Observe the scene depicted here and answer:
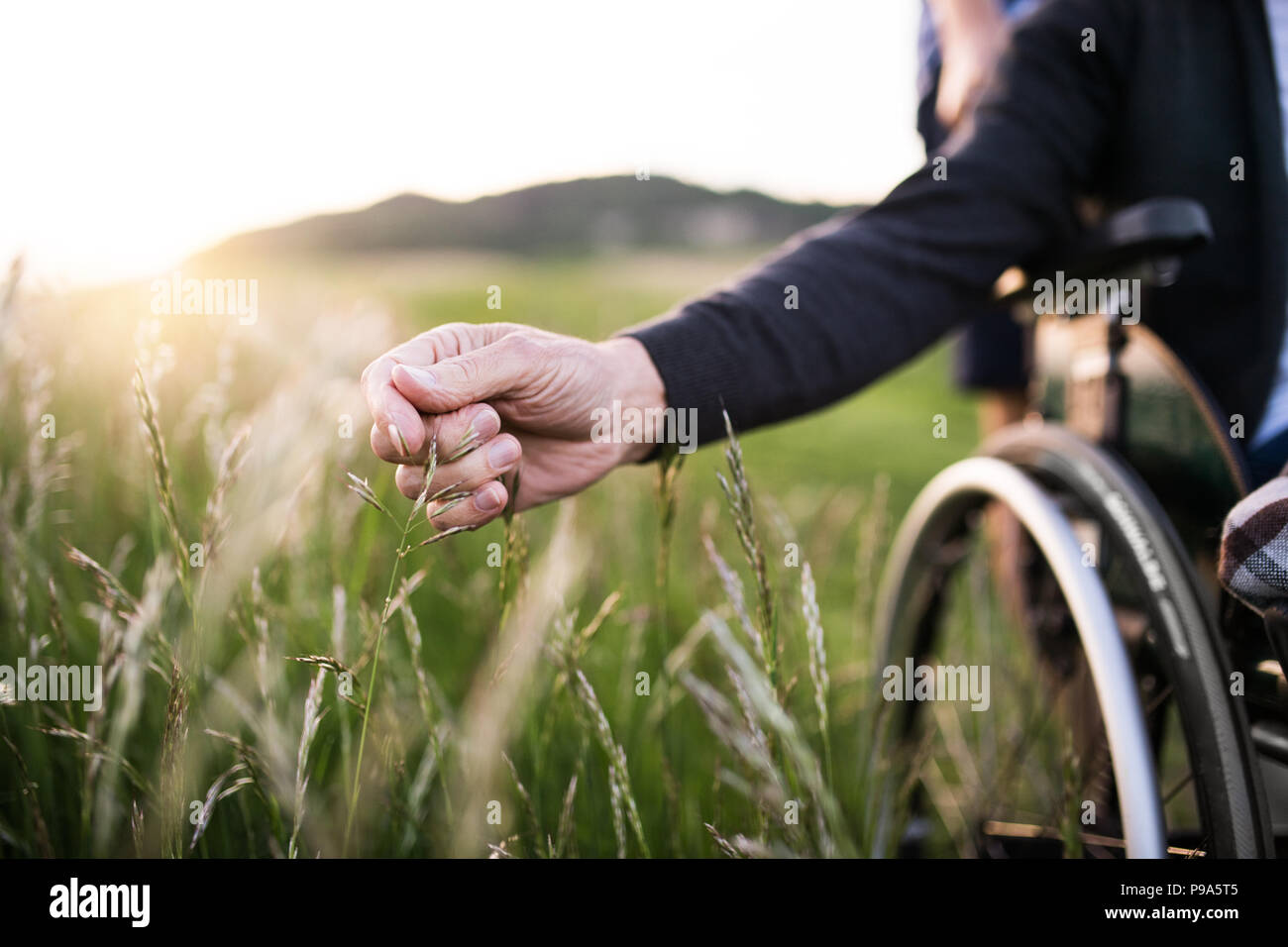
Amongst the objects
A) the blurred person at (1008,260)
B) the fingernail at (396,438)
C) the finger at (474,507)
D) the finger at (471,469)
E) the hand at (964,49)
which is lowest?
the finger at (474,507)

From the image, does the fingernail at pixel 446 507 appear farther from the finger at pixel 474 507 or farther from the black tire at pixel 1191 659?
the black tire at pixel 1191 659

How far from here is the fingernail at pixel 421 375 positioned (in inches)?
28.3

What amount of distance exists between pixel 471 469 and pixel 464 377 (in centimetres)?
8

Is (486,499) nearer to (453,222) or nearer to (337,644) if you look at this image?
(337,644)

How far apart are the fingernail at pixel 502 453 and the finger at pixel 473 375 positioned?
0.15 ft

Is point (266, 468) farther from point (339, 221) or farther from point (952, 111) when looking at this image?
point (952, 111)

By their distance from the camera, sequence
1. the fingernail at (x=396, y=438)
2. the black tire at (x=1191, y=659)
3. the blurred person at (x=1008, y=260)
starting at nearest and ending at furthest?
the fingernail at (x=396, y=438) < the black tire at (x=1191, y=659) < the blurred person at (x=1008, y=260)

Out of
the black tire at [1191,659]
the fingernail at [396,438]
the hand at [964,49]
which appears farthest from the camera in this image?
the hand at [964,49]

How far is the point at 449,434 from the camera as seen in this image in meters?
0.75

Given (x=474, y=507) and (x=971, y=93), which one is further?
(x=971, y=93)

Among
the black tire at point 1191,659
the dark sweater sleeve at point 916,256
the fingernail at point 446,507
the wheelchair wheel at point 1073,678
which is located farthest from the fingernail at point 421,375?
the black tire at point 1191,659

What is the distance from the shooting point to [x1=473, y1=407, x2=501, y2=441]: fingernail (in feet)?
2.46

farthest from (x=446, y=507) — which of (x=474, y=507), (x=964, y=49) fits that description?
(x=964, y=49)
